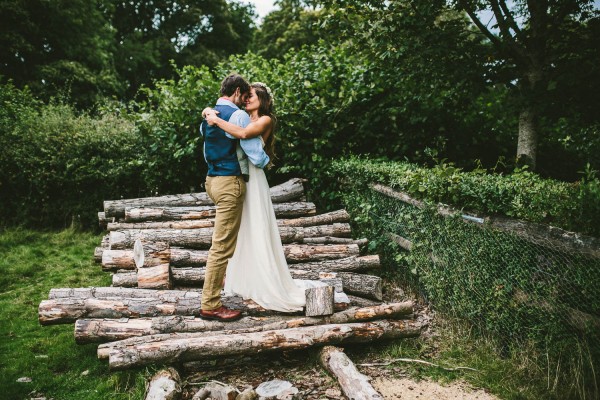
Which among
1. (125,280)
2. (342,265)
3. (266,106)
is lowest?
(342,265)

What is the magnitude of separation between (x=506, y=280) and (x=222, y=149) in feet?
10.3

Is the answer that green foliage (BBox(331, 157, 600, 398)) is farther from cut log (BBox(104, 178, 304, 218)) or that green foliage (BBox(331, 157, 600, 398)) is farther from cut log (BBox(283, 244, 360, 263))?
cut log (BBox(104, 178, 304, 218))

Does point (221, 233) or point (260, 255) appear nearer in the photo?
point (221, 233)

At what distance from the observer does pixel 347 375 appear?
3.74 m

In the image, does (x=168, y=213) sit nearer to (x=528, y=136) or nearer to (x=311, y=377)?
(x=311, y=377)

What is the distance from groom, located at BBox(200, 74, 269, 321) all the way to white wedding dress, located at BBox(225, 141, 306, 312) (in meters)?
0.21

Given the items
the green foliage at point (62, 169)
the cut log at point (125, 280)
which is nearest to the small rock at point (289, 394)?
the cut log at point (125, 280)

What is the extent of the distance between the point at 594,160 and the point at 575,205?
504 cm

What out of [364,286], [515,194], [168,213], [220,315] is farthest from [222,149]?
[168,213]

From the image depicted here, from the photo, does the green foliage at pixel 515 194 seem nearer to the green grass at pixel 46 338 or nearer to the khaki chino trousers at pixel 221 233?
the khaki chino trousers at pixel 221 233

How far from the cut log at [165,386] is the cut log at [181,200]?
4342 millimetres

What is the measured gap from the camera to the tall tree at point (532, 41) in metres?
6.00

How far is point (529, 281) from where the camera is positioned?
149 inches

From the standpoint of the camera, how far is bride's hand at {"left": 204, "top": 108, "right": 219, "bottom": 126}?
4.22 m
